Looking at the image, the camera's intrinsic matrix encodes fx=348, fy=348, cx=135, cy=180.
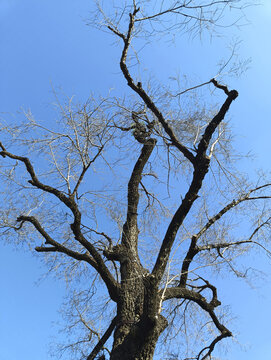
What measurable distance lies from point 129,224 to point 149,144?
131 centimetres

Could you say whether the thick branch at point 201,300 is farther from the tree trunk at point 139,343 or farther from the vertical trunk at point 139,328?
the tree trunk at point 139,343

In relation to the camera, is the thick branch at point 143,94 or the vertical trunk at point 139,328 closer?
the vertical trunk at point 139,328

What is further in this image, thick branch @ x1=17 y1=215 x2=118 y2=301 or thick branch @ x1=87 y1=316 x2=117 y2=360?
thick branch @ x1=87 y1=316 x2=117 y2=360

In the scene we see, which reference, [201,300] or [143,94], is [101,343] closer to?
[201,300]

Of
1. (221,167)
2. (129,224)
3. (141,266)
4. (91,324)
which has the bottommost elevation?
(91,324)

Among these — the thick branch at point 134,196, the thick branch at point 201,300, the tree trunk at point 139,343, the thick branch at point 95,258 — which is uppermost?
the thick branch at point 134,196

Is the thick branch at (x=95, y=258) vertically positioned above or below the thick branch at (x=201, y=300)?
below

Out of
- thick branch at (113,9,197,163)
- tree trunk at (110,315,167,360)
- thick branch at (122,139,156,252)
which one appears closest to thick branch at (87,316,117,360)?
tree trunk at (110,315,167,360)

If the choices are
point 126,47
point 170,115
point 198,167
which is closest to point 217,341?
point 198,167

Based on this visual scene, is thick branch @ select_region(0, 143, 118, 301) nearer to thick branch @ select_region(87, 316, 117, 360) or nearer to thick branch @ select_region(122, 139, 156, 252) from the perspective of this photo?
thick branch @ select_region(87, 316, 117, 360)

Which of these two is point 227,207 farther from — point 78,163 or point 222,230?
point 78,163

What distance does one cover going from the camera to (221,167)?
15.4 ft

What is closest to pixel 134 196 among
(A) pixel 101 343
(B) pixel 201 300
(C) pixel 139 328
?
(B) pixel 201 300

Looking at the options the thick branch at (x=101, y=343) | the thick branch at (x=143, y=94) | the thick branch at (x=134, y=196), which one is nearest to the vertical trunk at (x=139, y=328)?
the thick branch at (x=101, y=343)
